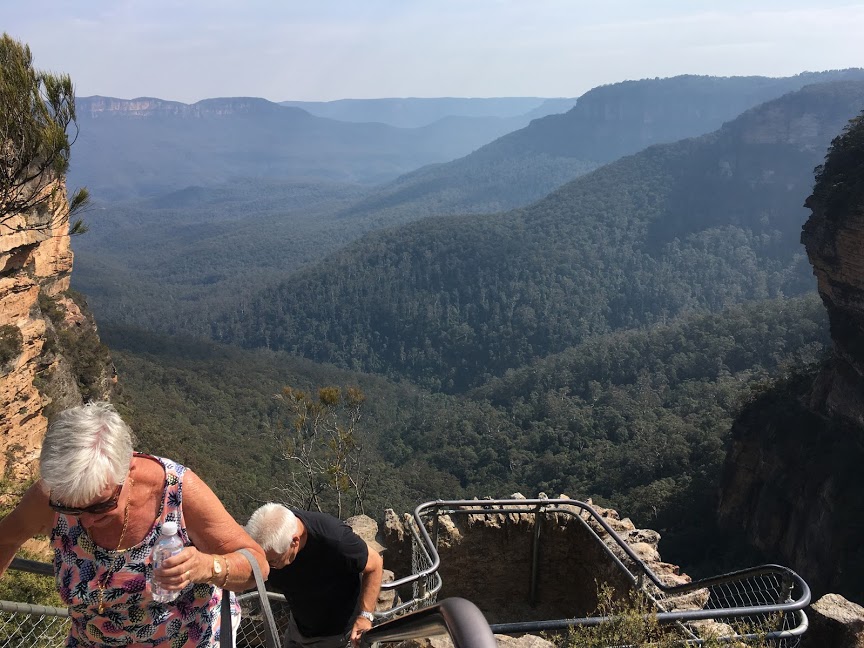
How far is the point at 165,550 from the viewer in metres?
2.07

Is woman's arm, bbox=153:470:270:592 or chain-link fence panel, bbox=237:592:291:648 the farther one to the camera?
chain-link fence panel, bbox=237:592:291:648

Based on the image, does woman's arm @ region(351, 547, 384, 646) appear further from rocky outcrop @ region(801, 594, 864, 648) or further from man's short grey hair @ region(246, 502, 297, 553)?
rocky outcrop @ region(801, 594, 864, 648)

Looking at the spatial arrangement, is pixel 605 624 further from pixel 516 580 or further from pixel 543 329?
pixel 543 329

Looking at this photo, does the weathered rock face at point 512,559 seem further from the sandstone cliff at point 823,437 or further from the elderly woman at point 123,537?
the sandstone cliff at point 823,437

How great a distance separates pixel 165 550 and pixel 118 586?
50 cm

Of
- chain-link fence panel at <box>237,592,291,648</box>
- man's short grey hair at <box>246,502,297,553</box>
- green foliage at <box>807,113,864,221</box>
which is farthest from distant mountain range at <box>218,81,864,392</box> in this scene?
man's short grey hair at <box>246,502,297,553</box>

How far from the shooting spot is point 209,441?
30859 mm

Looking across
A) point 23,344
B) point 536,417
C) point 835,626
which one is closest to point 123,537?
point 835,626

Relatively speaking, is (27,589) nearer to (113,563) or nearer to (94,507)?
(113,563)

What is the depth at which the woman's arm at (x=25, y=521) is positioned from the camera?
2318mm

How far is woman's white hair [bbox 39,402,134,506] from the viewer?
2078 millimetres

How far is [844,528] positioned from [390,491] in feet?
66.8

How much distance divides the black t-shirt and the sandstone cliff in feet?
60.7

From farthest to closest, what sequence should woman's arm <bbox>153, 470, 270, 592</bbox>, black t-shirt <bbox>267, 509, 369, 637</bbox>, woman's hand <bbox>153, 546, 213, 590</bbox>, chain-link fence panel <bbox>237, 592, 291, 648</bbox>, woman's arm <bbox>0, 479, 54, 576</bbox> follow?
1. chain-link fence panel <bbox>237, 592, 291, 648</bbox>
2. black t-shirt <bbox>267, 509, 369, 637</bbox>
3. woman's arm <bbox>0, 479, 54, 576</bbox>
4. woman's arm <bbox>153, 470, 270, 592</bbox>
5. woman's hand <bbox>153, 546, 213, 590</bbox>
